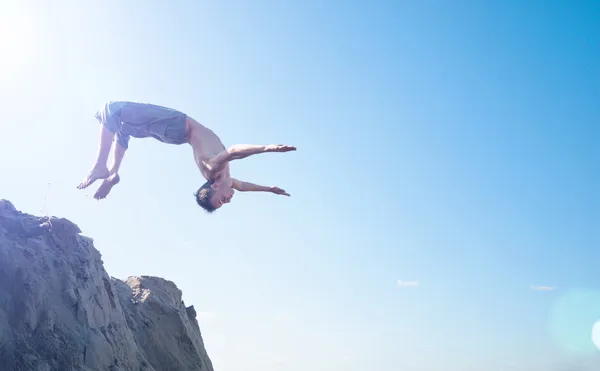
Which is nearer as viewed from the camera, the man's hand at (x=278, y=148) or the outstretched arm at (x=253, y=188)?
the man's hand at (x=278, y=148)

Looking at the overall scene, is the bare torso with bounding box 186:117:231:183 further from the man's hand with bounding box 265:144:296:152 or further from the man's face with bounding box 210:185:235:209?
the man's hand with bounding box 265:144:296:152

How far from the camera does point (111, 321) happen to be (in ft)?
26.8

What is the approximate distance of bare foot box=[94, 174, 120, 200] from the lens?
27.2 ft

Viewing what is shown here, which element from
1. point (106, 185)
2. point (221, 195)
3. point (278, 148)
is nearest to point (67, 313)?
point (106, 185)

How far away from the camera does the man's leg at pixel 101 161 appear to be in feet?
26.8

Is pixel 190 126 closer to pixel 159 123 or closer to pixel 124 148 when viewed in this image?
pixel 159 123

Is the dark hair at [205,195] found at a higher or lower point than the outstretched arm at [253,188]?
lower

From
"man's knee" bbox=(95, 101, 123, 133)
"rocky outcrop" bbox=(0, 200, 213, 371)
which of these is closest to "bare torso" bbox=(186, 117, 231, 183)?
"man's knee" bbox=(95, 101, 123, 133)

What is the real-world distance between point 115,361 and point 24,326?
57.9 inches

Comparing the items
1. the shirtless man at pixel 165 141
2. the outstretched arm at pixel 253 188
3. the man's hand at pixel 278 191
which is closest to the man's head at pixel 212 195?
the shirtless man at pixel 165 141

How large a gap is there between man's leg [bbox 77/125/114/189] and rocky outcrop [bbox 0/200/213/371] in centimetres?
96

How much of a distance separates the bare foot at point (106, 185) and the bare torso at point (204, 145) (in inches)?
59.1

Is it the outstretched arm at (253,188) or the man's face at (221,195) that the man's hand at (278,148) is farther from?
the outstretched arm at (253,188)

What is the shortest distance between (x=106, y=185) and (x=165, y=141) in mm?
1221
